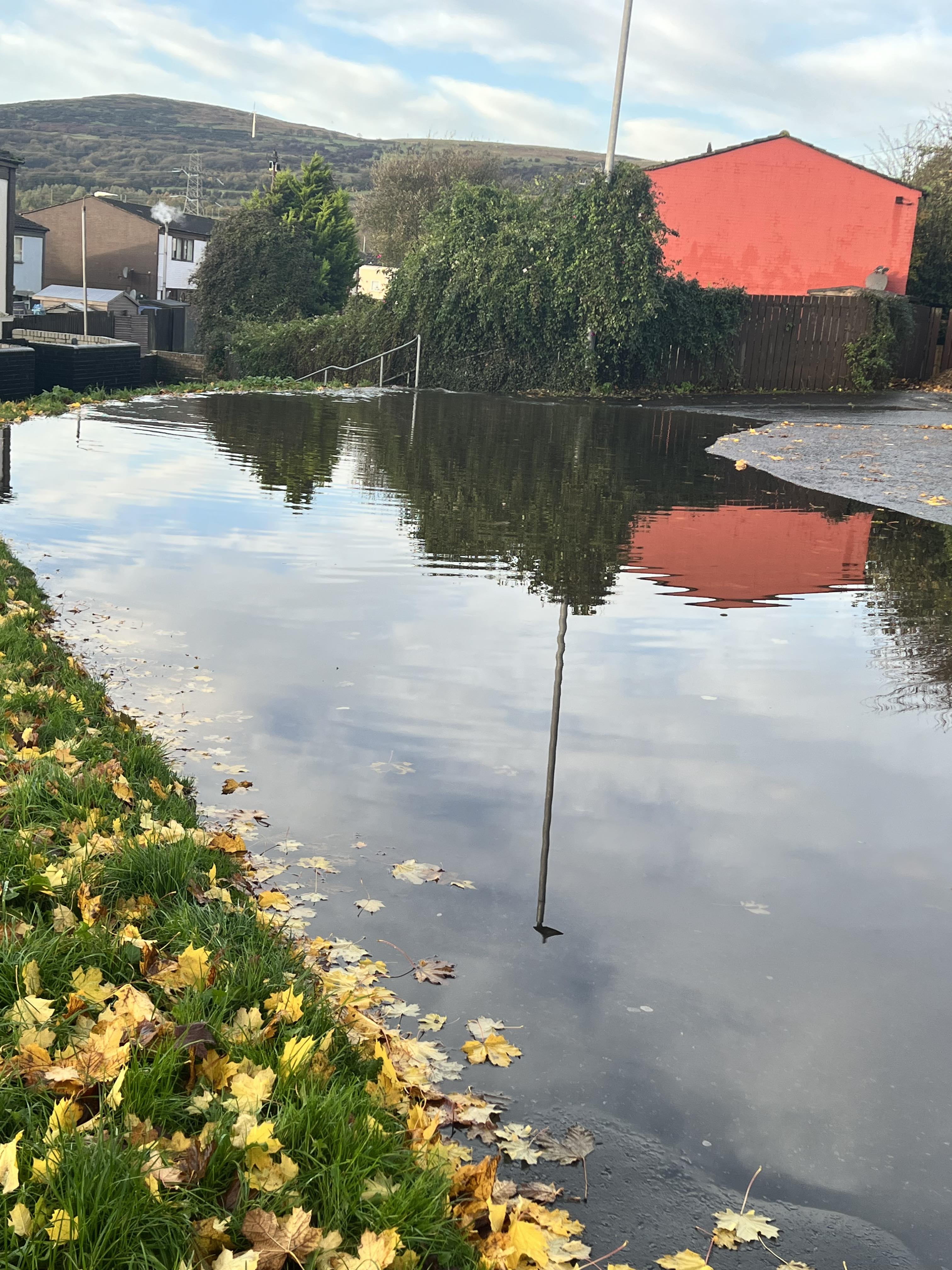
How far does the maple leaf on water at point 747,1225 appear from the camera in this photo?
8.77 feet

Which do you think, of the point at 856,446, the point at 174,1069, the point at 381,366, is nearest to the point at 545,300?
the point at 381,366

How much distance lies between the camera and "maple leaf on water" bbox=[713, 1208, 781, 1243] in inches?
105

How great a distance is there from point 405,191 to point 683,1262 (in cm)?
7139

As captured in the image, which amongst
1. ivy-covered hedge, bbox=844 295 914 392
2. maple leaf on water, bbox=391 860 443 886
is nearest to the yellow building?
ivy-covered hedge, bbox=844 295 914 392

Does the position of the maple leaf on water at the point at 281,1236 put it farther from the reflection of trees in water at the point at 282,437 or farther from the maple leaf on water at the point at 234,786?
the reflection of trees in water at the point at 282,437

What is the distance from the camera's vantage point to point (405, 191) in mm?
68562

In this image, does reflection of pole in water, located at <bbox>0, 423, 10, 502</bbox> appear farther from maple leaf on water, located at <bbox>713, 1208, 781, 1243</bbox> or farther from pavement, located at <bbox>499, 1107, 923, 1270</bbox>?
maple leaf on water, located at <bbox>713, 1208, 781, 1243</bbox>

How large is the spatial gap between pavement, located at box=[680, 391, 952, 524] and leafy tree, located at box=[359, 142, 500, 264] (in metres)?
43.4

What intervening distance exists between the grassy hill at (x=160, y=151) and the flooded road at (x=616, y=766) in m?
106

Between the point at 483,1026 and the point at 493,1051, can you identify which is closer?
the point at 493,1051

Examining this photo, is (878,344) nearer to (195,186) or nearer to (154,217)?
(154,217)

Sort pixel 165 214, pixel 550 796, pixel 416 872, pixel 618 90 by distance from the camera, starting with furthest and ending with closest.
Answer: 1. pixel 165 214
2. pixel 618 90
3. pixel 550 796
4. pixel 416 872

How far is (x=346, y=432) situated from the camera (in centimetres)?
1900

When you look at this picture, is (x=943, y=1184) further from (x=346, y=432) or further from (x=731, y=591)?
(x=346, y=432)
